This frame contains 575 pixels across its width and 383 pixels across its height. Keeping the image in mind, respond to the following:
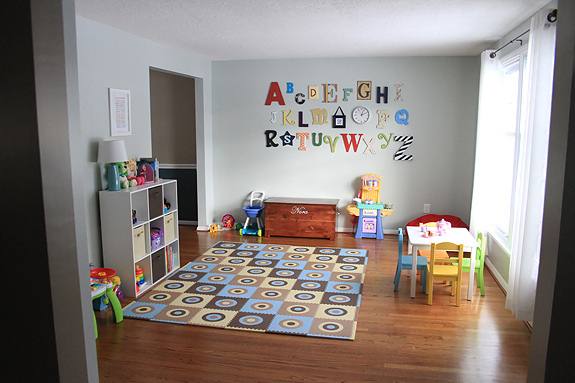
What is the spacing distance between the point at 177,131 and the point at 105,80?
286 cm

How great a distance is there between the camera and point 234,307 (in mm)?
4074

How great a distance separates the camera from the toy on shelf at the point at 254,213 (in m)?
6.64

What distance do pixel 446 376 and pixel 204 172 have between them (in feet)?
15.4

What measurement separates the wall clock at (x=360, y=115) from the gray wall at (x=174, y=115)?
7.87 ft

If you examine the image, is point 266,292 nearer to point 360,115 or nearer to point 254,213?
point 254,213

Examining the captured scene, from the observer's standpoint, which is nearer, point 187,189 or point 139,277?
point 139,277

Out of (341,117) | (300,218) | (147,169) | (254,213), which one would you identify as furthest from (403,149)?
(147,169)

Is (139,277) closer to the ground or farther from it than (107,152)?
closer to the ground

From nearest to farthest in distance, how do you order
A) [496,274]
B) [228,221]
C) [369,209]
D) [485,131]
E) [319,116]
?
[496,274] → [485,131] → [369,209] → [319,116] → [228,221]

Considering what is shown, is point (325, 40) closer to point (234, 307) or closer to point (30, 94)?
point (234, 307)

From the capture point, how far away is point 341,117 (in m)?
6.63

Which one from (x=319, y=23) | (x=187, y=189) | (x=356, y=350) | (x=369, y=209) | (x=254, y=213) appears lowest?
(x=356, y=350)

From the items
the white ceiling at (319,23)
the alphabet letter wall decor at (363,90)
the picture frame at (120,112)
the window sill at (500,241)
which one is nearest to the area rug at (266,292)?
the window sill at (500,241)

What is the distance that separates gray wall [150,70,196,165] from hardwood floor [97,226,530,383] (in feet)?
12.0
